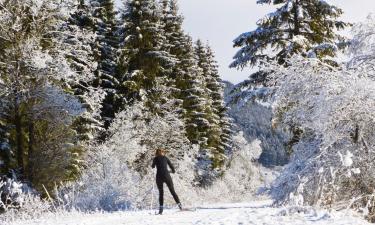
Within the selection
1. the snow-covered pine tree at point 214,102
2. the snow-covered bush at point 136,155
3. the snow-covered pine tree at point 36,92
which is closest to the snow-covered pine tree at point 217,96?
the snow-covered pine tree at point 214,102

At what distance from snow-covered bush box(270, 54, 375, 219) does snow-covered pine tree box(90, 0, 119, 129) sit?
50.4 ft

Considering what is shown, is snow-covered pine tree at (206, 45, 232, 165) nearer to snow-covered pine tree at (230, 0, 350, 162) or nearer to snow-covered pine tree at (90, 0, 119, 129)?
snow-covered pine tree at (90, 0, 119, 129)

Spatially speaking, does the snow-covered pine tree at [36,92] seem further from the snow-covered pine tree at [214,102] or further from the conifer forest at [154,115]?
the snow-covered pine tree at [214,102]

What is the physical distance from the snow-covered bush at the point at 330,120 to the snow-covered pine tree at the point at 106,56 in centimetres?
1537

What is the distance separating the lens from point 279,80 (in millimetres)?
14734

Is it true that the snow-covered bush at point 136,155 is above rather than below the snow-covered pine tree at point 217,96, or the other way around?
below

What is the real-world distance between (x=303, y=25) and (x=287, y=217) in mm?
14559

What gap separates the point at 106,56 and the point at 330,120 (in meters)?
20.2

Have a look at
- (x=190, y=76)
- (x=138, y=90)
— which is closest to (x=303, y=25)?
(x=138, y=90)

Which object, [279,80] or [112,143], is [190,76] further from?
[279,80]

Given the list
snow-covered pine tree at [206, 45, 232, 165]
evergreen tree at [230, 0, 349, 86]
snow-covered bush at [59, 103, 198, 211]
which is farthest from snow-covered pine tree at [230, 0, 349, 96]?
snow-covered pine tree at [206, 45, 232, 165]

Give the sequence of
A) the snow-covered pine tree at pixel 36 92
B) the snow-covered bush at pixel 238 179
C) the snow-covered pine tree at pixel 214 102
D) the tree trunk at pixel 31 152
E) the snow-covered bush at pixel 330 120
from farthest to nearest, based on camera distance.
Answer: the snow-covered pine tree at pixel 214 102 < the snow-covered bush at pixel 238 179 < the tree trunk at pixel 31 152 < the snow-covered pine tree at pixel 36 92 < the snow-covered bush at pixel 330 120

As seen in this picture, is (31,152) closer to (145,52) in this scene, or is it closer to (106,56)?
(145,52)

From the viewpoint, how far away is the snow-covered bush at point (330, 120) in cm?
1315
